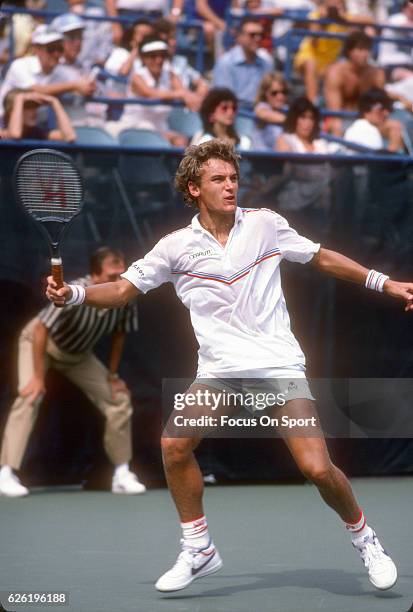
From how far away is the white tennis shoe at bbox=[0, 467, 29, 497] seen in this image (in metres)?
7.25

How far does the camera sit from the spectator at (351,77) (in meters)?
11.1

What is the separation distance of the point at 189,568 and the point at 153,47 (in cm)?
677

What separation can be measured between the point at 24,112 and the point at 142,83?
213cm

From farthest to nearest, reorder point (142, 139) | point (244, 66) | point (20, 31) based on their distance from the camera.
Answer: point (244, 66), point (20, 31), point (142, 139)

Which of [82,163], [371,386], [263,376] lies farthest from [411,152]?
[263,376]

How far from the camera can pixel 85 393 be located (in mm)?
7578

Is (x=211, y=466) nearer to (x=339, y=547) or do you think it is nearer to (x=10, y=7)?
(x=339, y=547)

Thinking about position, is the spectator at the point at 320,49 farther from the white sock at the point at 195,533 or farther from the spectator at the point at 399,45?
the white sock at the point at 195,533

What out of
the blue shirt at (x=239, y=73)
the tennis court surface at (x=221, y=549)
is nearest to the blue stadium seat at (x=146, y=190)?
the tennis court surface at (x=221, y=549)

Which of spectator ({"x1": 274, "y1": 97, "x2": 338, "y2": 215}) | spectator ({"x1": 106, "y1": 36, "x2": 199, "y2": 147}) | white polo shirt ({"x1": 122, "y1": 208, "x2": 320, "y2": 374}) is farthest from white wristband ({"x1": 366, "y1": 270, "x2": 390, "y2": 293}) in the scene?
spectator ({"x1": 106, "y1": 36, "x2": 199, "y2": 147})

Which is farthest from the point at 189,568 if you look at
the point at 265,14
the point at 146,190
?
the point at 265,14

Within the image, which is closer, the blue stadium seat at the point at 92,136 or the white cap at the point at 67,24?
the blue stadium seat at the point at 92,136

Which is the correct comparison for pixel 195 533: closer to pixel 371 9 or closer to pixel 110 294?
Result: pixel 110 294

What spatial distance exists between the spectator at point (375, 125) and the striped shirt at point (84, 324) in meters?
3.31
